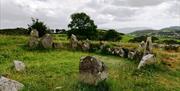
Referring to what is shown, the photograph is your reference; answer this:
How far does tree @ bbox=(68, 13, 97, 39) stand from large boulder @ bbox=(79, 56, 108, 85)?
49133 millimetres

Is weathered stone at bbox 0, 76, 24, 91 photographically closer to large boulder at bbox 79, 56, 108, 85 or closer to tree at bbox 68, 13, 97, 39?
large boulder at bbox 79, 56, 108, 85

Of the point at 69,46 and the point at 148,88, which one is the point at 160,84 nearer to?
the point at 148,88

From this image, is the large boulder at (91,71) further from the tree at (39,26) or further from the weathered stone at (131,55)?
the tree at (39,26)

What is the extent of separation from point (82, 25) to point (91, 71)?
50569 millimetres

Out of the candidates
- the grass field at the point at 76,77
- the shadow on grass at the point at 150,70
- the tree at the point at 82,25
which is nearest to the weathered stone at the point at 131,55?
the grass field at the point at 76,77

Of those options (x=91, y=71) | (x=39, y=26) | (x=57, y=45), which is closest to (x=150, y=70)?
(x=91, y=71)

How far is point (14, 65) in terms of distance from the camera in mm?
22609

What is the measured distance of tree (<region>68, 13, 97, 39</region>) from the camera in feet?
225

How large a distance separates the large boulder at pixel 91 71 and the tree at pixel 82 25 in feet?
161

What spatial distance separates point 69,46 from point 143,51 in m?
9.52

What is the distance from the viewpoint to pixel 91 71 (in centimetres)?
1862

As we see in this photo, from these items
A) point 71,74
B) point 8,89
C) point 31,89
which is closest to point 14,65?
point 71,74

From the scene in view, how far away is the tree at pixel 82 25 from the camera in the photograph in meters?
68.6

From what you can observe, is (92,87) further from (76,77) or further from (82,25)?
(82,25)
